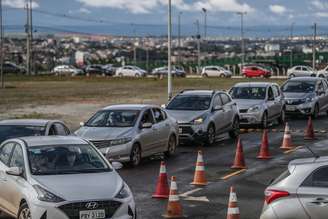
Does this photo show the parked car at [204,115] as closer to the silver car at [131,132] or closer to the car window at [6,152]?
the silver car at [131,132]

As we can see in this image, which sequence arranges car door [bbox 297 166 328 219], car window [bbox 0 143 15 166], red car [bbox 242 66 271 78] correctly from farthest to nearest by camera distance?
red car [bbox 242 66 271 78] → car window [bbox 0 143 15 166] → car door [bbox 297 166 328 219]

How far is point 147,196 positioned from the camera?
49.8ft

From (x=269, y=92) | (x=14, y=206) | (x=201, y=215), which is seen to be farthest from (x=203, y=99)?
(x=14, y=206)

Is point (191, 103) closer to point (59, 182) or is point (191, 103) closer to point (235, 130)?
point (235, 130)

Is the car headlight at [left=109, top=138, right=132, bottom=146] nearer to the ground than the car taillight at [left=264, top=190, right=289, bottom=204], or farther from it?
nearer to the ground

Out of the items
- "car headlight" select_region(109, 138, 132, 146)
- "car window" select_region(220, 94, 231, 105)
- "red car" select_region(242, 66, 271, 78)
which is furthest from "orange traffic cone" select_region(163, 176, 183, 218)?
"red car" select_region(242, 66, 271, 78)

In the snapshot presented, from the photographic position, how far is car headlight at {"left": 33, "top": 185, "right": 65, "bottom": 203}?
10.8m

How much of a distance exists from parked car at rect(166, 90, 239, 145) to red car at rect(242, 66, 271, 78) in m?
65.4

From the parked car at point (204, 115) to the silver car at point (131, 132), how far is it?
6.89 ft

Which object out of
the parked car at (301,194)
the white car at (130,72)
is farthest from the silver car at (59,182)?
the white car at (130,72)

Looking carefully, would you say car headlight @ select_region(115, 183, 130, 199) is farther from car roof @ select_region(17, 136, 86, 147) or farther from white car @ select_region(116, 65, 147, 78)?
white car @ select_region(116, 65, 147, 78)

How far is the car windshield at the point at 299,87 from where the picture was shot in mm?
34781

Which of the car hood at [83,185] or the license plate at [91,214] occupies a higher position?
the car hood at [83,185]

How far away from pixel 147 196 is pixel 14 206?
→ 3.92 meters
